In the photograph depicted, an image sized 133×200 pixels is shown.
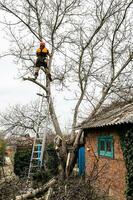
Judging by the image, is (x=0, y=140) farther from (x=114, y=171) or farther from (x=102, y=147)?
(x=114, y=171)

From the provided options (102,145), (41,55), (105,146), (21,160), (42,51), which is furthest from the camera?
(21,160)

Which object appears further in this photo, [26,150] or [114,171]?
[26,150]

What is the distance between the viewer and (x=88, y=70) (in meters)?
17.8

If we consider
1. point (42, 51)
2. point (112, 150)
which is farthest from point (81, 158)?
point (42, 51)

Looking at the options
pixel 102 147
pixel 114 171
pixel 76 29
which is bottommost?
pixel 114 171

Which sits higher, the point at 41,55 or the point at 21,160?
the point at 41,55

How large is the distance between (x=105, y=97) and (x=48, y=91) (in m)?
3.24

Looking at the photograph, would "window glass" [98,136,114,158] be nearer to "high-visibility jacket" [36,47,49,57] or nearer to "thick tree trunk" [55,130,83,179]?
"thick tree trunk" [55,130,83,179]

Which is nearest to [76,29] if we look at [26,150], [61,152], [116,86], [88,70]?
[88,70]

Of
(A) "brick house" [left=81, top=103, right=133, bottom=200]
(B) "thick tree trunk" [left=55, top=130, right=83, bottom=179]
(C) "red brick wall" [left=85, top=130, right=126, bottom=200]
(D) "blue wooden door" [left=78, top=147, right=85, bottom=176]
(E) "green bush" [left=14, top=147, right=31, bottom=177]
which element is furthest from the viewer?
(E) "green bush" [left=14, top=147, right=31, bottom=177]

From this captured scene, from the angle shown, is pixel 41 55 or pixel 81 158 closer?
pixel 41 55

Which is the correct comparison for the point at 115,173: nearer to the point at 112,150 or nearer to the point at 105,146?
the point at 112,150

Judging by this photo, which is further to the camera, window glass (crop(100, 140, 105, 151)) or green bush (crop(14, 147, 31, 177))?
→ green bush (crop(14, 147, 31, 177))

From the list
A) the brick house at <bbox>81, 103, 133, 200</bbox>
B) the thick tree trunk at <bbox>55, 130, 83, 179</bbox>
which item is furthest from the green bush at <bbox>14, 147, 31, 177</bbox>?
the brick house at <bbox>81, 103, 133, 200</bbox>
